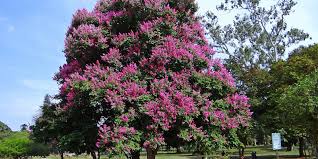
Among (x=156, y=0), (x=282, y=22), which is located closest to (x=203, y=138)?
(x=156, y=0)

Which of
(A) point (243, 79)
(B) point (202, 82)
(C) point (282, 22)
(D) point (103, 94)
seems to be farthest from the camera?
(C) point (282, 22)

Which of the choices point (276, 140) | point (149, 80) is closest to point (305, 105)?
point (276, 140)

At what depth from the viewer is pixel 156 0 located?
1223 cm

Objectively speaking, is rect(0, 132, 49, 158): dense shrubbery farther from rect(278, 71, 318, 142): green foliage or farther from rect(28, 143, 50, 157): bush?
rect(278, 71, 318, 142): green foliage

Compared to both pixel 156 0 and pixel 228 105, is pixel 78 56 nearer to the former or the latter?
pixel 156 0

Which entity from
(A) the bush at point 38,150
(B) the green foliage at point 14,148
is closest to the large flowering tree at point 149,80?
(A) the bush at point 38,150

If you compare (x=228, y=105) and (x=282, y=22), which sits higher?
(x=282, y=22)

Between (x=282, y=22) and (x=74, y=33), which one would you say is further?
(x=282, y=22)

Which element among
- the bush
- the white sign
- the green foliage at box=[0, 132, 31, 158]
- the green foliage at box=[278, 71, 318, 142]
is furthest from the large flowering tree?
the green foliage at box=[0, 132, 31, 158]

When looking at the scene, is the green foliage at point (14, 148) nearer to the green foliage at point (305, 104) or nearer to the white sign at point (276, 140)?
the green foliage at point (305, 104)

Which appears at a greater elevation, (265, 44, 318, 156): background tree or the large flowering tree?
(265, 44, 318, 156): background tree

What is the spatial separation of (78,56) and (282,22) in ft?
122

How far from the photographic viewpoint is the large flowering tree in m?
11.0

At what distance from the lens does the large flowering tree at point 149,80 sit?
1097 centimetres
